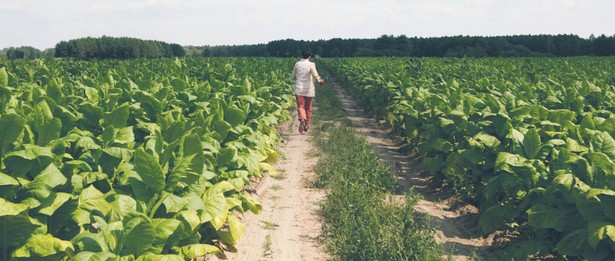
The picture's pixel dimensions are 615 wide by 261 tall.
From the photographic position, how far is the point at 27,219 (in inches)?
143

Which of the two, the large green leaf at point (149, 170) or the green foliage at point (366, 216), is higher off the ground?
the large green leaf at point (149, 170)

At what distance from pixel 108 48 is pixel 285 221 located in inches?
3245

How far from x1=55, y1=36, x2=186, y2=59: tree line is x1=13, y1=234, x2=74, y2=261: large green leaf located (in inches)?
2882

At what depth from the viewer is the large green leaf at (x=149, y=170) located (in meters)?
3.86

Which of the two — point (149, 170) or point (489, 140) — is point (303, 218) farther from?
point (149, 170)

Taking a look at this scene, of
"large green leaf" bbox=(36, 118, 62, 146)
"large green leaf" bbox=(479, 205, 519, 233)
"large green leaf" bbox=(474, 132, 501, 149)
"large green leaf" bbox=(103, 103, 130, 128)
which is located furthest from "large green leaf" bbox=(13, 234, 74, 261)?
"large green leaf" bbox=(474, 132, 501, 149)

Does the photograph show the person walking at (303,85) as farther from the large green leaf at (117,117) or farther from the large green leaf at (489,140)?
the large green leaf at (117,117)

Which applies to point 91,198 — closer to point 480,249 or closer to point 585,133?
point 480,249

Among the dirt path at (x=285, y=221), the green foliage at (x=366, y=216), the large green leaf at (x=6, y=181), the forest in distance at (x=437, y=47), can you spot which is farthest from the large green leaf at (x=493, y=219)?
the forest in distance at (x=437, y=47)

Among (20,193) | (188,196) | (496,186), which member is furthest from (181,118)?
(496,186)

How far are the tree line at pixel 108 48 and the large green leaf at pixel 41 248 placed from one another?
73199 millimetres

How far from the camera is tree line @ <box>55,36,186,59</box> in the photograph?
73438mm

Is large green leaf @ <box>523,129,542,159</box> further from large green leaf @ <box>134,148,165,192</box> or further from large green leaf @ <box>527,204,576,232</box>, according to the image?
large green leaf @ <box>134,148,165,192</box>

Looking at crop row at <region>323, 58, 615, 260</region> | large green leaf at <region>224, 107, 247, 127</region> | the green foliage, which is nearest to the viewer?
crop row at <region>323, 58, 615, 260</region>
